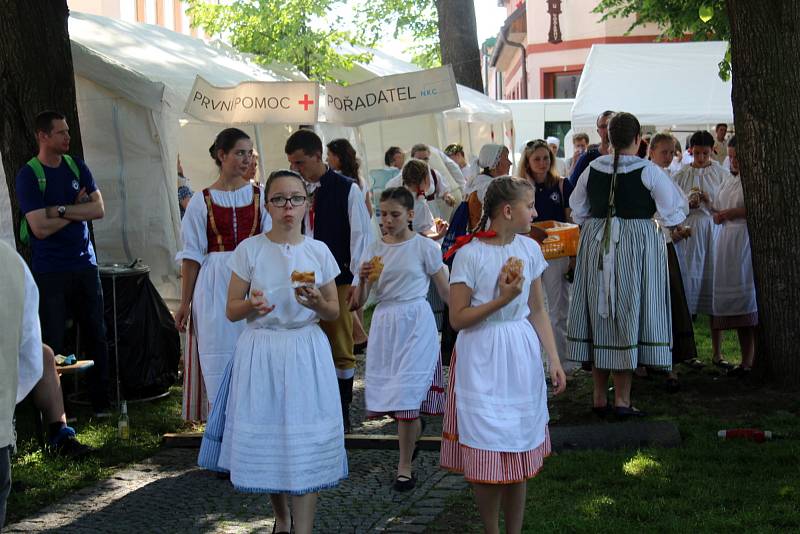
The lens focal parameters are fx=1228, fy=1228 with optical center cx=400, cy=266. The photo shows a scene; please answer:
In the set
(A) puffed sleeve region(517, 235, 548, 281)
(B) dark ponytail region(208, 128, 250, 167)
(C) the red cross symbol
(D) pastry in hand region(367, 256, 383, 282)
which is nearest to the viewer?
(A) puffed sleeve region(517, 235, 548, 281)

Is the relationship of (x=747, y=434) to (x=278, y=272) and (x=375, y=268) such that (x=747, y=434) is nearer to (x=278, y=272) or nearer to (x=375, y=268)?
(x=375, y=268)

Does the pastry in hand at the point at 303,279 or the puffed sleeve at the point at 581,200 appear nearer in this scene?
the pastry in hand at the point at 303,279

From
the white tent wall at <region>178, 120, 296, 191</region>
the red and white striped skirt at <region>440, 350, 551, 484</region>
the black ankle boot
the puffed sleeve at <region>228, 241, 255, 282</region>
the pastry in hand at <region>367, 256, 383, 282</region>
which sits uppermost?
the white tent wall at <region>178, 120, 296, 191</region>

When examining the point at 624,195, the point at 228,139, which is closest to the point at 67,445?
the point at 228,139

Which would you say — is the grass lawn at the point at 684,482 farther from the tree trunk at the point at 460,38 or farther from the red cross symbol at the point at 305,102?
the tree trunk at the point at 460,38

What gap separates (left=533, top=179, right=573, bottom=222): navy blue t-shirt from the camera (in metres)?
9.16

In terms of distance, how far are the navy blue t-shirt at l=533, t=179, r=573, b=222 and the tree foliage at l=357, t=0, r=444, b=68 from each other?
84.0ft

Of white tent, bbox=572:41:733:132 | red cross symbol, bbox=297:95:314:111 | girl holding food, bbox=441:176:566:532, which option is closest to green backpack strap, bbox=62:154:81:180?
girl holding food, bbox=441:176:566:532

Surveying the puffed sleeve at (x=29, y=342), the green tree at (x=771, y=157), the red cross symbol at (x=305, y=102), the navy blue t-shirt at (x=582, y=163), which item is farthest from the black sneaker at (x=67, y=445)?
the red cross symbol at (x=305, y=102)

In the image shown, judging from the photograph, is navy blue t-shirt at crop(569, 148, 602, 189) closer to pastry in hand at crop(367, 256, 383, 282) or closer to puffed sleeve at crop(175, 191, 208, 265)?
pastry in hand at crop(367, 256, 383, 282)

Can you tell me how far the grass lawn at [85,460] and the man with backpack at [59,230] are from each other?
623 mm

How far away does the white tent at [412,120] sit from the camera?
22.2 metres

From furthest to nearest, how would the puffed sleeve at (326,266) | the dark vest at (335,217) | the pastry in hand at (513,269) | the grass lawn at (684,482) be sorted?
the dark vest at (335,217) < the grass lawn at (684,482) < the puffed sleeve at (326,266) < the pastry in hand at (513,269)

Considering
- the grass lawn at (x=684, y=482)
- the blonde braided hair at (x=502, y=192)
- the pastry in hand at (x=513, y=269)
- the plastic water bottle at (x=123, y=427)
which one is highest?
the blonde braided hair at (x=502, y=192)
